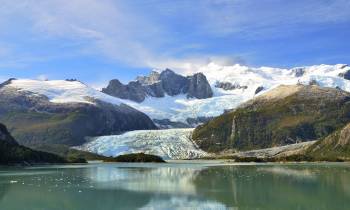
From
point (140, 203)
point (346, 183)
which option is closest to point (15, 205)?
point (140, 203)

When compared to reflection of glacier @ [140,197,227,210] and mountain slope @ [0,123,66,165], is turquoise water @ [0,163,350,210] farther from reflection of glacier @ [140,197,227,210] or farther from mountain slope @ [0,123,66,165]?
mountain slope @ [0,123,66,165]

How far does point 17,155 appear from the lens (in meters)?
161

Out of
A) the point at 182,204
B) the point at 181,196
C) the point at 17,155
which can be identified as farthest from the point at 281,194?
the point at 17,155

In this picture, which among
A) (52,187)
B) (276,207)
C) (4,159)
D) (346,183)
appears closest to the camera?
(276,207)

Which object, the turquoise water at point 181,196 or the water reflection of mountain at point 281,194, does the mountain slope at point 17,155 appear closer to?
the turquoise water at point 181,196

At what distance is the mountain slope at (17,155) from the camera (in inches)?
6112

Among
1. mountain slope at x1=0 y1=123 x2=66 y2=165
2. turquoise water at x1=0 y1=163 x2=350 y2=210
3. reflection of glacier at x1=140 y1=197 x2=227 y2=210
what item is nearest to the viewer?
reflection of glacier at x1=140 y1=197 x2=227 y2=210

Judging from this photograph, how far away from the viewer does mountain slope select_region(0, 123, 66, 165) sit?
6112 inches

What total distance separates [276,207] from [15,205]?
23.1m

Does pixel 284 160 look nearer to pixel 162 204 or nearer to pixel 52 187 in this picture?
pixel 52 187

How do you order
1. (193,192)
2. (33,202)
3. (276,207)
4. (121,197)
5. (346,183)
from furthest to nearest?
1. (346,183)
2. (193,192)
3. (121,197)
4. (33,202)
5. (276,207)

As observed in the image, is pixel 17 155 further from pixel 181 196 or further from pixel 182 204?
pixel 182 204

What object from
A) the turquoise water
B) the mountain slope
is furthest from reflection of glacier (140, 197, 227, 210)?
the mountain slope

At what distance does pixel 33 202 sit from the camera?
184 ft
